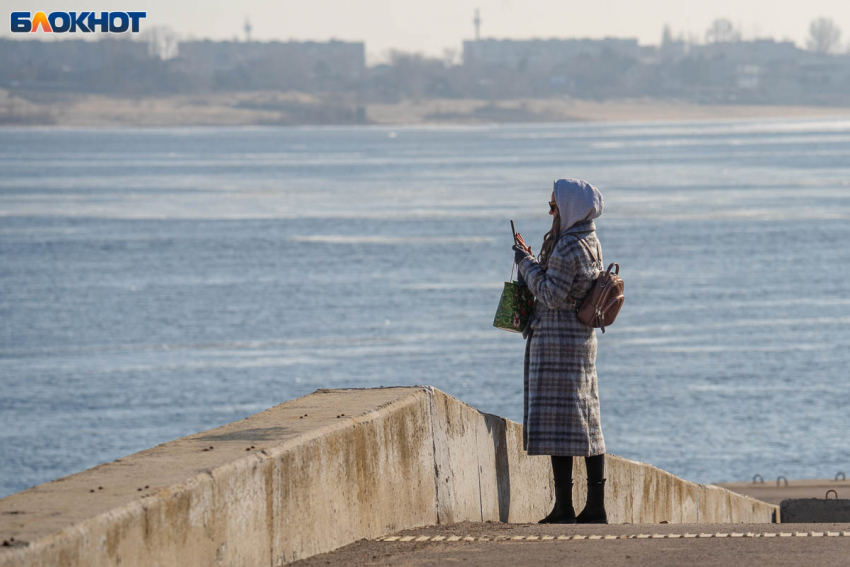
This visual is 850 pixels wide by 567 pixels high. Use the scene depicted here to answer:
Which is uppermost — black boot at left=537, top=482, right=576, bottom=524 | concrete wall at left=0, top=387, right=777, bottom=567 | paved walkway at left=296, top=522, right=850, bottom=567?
concrete wall at left=0, top=387, right=777, bottom=567

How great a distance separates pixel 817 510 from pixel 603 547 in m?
5.64

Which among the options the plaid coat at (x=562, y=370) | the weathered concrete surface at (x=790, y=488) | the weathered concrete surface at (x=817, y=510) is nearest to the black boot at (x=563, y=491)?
the plaid coat at (x=562, y=370)

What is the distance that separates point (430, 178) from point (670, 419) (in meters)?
75.0

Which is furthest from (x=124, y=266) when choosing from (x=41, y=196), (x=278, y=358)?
(x=41, y=196)

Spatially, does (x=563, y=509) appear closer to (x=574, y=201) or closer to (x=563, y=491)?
(x=563, y=491)

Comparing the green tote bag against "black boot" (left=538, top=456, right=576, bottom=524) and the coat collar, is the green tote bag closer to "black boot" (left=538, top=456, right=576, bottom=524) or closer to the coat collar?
the coat collar

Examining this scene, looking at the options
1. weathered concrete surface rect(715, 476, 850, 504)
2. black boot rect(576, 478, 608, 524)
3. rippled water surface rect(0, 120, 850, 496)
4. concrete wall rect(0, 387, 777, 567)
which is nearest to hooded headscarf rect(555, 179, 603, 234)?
concrete wall rect(0, 387, 777, 567)

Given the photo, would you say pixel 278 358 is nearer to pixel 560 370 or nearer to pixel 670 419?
pixel 670 419

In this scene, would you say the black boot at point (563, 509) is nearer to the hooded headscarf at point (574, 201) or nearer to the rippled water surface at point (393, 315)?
the hooded headscarf at point (574, 201)

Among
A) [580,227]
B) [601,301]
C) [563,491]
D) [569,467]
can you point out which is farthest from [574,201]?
[563,491]

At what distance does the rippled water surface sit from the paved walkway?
12716 millimetres

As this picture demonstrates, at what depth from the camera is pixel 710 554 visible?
187 inches

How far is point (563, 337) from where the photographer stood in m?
5.80

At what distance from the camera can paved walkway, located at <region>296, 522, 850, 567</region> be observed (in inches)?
181
